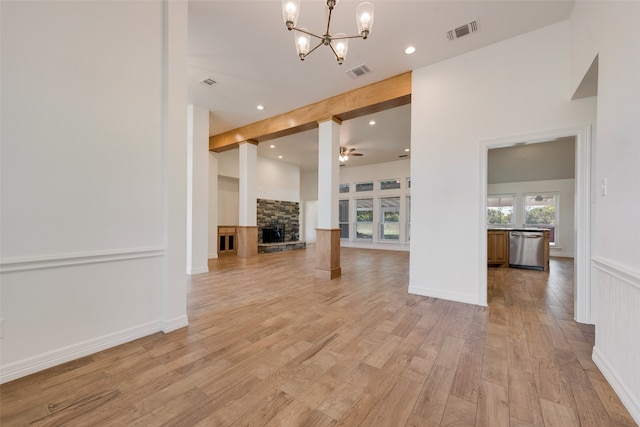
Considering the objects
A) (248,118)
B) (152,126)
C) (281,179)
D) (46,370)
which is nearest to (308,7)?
(152,126)

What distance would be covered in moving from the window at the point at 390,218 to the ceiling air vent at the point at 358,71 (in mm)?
6090

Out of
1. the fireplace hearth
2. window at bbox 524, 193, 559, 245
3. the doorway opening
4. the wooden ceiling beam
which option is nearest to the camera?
the doorway opening

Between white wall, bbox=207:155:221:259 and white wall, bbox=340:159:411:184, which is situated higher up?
white wall, bbox=340:159:411:184

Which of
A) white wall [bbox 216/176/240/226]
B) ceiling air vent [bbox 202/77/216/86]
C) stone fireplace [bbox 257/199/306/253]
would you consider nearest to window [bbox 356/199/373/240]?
stone fireplace [bbox 257/199/306/253]

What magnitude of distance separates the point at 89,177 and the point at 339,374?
7.86 ft

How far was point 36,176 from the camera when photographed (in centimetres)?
172

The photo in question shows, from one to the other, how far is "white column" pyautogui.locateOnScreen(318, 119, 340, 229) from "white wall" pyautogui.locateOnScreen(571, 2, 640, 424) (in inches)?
127

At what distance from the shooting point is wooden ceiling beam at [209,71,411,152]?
12.6 feet

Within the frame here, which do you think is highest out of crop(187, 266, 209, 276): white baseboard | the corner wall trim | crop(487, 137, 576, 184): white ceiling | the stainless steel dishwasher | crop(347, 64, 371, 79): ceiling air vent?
crop(347, 64, 371, 79): ceiling air vent

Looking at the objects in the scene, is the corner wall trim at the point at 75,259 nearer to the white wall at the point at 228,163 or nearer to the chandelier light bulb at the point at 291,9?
the chandelier light bulb at the point at 291,9

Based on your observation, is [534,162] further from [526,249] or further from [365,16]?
[365,16]

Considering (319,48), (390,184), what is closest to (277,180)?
(390,184)

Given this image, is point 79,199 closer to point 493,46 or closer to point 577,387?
point 577,387

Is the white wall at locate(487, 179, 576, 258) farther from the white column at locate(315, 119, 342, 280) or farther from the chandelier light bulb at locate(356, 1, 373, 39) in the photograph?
the chandelier light bulb at locate(356, 1, 373, 39)
